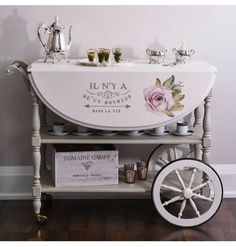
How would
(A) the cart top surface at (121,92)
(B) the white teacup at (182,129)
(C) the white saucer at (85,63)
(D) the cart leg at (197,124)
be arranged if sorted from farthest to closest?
(D) the cart leg at (197,124), (B) the white teacup at (182,129), (C) the white saucer at (85,63), (A) the cart top surface at (121,92)

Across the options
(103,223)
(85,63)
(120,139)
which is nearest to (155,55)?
(85,63)

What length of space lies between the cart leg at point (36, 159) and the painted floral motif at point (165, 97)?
553mm

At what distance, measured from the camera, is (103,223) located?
3094 millimetres

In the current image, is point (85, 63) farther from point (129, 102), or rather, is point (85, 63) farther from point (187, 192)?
point (187, 192)

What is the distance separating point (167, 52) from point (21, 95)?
0.87 metres

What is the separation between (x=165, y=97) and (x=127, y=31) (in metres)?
0.58

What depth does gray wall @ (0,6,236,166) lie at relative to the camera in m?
3.29

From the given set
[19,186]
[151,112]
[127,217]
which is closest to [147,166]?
[127,217]

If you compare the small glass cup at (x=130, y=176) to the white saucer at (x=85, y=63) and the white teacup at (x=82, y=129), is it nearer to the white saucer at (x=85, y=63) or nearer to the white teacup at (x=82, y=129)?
the white teacup at (x=82, y=129)

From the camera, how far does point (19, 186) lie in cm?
348

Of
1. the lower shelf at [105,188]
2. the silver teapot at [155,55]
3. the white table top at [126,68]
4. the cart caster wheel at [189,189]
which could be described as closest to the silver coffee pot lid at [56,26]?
the white table top at [126,68]

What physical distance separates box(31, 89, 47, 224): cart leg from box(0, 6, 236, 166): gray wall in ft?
1.51

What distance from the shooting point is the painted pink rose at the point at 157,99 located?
2891 mm
